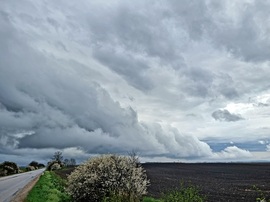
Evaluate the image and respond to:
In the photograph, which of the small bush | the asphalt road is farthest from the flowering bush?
the small bush

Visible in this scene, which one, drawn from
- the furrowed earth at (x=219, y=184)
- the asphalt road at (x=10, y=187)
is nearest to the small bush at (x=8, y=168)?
the furrowed earth at (x=219, y=184)

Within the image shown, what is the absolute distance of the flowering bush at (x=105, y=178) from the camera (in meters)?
24.5

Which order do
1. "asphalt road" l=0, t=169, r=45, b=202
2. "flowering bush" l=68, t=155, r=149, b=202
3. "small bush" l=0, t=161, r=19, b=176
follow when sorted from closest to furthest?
"flowering bush" l=68, t=155, r=149, b=202
"asphalt road" l=0, t=169, r=45, b=202
"small bush" l=0, t=161, r=19, b=176

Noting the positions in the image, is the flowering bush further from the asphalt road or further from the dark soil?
the asphalt road

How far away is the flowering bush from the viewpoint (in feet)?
80.3

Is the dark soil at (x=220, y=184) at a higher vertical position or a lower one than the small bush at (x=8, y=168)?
lower

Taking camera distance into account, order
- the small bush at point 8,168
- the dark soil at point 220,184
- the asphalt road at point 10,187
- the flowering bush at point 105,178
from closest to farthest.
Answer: the flowering bush at point 105,178 < the asphalt road at point 10,187 < the dark soil at point 220,184 < the small bush at point 8,168

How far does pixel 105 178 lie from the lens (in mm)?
25688

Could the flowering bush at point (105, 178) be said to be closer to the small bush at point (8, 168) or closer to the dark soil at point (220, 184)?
the dark soil at point (220, 184)

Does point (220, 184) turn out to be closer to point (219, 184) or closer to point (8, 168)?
point (219, 184)

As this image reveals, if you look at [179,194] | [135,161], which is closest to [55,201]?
[135,161]

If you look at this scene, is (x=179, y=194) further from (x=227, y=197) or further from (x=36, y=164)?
(x=36, y=164)

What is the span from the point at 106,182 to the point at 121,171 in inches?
47.4

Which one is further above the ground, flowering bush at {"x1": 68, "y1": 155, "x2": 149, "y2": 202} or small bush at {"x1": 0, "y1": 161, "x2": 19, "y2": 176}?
Result: small bush at {"x1": 0, "y1": 161, "x2": 19, "y2": 176}
